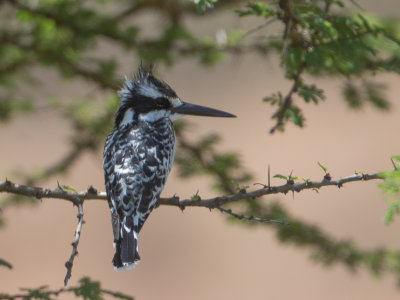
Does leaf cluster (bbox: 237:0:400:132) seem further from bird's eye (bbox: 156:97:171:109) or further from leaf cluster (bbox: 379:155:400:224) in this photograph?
bird's eye (bbox: 156:97:171:109)

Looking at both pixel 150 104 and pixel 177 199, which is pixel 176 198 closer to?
pixel 177 199

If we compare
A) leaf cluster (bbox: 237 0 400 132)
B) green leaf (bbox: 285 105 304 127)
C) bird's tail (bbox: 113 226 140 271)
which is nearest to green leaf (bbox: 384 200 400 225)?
leaf cluster (bbox: 237 0 400 132)

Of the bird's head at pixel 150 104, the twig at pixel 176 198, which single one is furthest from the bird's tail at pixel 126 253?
the bird's head at pixel 150 104

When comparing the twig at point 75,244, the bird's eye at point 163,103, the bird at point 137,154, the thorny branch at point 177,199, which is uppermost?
the bird's eye at point 163,103

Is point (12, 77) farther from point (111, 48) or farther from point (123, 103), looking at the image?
point (111, 48)

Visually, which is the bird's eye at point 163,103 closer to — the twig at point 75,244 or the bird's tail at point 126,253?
the bird's tail at point 126,253

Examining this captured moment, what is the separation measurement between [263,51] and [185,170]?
1011 millimetres

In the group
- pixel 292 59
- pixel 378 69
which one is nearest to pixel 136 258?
pixel 292 59

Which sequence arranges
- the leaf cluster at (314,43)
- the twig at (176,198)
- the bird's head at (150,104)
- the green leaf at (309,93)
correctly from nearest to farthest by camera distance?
the twig at (176,198) → the leaf cluster at (314,43) → the green leaf at (309,93) → the bird's head at (150,104)

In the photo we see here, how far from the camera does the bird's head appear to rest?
14.4 feet

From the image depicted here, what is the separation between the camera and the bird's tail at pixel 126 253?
340cm

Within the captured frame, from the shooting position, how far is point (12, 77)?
5.19 m

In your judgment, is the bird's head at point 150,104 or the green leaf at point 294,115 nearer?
the green leaf at point 294,115

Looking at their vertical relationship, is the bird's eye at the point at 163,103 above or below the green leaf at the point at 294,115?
above
